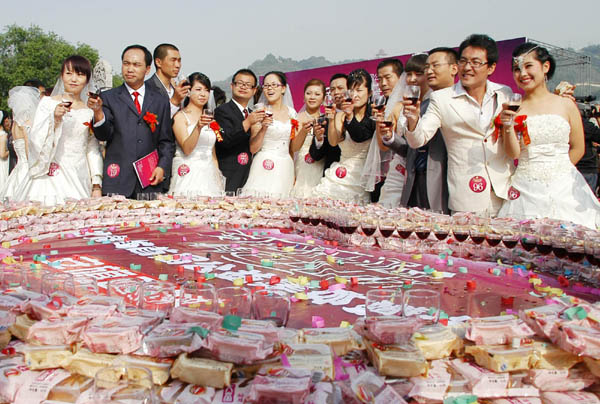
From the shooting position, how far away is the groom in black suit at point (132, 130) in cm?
457

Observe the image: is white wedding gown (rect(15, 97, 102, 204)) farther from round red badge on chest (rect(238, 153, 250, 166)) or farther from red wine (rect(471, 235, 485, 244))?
red wine (rect(471, 235, 485, 244))

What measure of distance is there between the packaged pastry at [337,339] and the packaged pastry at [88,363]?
0.45 meters

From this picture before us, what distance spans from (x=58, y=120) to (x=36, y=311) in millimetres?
3328

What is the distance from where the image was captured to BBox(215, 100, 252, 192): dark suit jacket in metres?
5.10

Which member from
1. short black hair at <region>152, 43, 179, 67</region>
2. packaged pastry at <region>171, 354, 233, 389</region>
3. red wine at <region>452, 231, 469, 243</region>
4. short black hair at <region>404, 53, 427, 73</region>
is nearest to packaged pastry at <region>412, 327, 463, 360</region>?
packaged pastry at <region>171, 354, 233, 389</region>

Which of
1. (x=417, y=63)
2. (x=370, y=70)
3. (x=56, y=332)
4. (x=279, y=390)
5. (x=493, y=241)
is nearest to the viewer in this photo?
(x=279, y=390)

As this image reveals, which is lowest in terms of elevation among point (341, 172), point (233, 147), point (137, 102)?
point (341, 172)

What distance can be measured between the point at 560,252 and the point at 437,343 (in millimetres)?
1394

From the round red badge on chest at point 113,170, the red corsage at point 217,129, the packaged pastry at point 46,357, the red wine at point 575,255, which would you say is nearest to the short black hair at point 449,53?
the red corsage at point 217,129

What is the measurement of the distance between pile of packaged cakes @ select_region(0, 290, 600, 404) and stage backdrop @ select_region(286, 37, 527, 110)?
6541mm

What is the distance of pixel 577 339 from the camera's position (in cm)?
117

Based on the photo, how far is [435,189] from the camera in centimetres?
410

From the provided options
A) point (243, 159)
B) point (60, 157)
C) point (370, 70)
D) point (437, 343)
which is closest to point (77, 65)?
point (60, 157)

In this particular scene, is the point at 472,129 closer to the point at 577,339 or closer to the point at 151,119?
the point at 151,119
